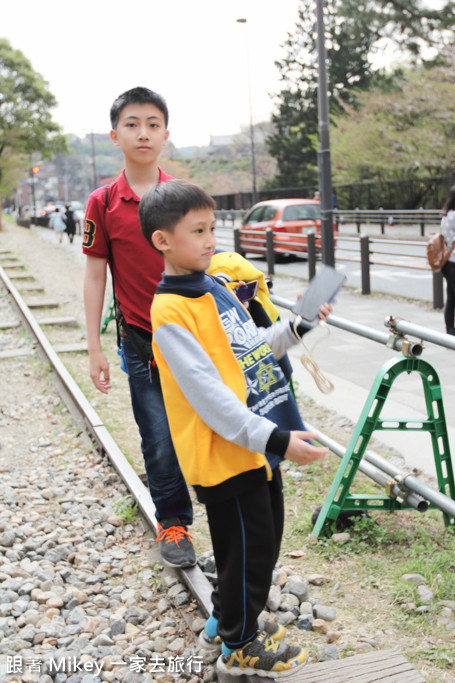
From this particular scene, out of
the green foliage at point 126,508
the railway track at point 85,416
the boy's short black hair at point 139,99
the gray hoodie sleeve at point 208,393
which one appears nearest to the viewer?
the gray hoodie sleeve at point 208,393

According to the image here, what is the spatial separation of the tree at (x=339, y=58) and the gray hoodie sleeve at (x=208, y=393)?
113ft

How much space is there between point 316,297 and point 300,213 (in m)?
16.4

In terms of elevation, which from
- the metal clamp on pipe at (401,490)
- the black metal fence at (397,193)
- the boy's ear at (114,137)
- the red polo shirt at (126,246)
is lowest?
the metal clamp on pipe at (401,490)

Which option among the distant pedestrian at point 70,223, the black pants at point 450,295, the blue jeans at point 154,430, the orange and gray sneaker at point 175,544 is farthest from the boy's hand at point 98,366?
the distant pedestrian at point 70,223

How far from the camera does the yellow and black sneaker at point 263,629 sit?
256cm

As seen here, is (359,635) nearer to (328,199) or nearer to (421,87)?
(328,199)

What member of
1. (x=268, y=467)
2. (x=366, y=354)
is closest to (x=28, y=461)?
(x=268, y=467)

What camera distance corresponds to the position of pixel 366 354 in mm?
7879

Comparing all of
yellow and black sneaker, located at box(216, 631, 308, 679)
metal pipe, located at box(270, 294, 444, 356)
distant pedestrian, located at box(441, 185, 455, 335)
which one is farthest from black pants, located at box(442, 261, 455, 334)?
yellow and black sneaker, located at box(216, 631, 308, 679)

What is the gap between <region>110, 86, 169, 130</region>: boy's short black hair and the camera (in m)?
2.91

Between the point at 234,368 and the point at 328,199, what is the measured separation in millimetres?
11706

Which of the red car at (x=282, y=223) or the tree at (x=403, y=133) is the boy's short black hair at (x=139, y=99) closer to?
the red car at (x=282, y=223)

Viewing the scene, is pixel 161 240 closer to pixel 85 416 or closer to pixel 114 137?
pixel 114 137

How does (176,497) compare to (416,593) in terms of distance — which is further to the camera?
(176,497)
